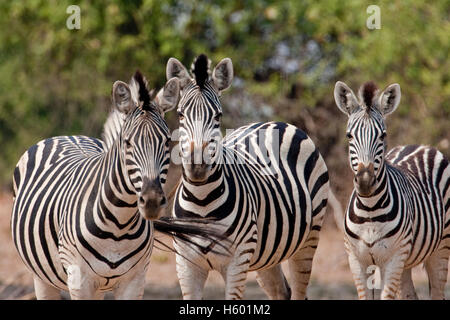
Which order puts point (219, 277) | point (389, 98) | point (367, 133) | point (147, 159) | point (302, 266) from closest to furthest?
point (147, 159) < point (367, 133) < point (389, 98) < point (302, 266) < point (219, 277)

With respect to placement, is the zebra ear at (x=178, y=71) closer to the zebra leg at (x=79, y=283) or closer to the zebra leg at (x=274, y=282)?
the zebra leg at (x=79, y=283)

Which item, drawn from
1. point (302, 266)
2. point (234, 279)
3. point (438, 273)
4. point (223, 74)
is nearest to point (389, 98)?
point (223, 74)

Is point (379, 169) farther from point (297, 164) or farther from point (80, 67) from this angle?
point (80, 67)

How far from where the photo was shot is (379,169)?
6.27 m

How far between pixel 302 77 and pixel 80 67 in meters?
4.18

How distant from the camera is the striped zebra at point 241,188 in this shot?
549 centimetres

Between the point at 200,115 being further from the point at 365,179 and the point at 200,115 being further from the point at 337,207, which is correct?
the point at 337,207

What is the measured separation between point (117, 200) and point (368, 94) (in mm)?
2594

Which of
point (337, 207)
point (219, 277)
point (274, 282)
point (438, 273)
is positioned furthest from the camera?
point (337, 207)

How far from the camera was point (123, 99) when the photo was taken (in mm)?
4895

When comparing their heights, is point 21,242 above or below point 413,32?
below

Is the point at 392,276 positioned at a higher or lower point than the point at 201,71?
lower

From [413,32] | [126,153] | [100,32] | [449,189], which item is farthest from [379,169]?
[100,32]

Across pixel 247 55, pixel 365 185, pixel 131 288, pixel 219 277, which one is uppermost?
pixel 247 55
